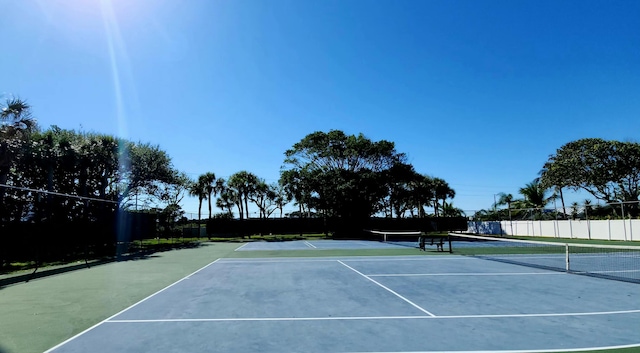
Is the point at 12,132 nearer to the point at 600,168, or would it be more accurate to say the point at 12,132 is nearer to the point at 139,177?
the point at 139,177

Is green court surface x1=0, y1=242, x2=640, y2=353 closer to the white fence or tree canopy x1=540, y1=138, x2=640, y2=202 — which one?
the white fence

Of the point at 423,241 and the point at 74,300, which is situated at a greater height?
the point at 423,241

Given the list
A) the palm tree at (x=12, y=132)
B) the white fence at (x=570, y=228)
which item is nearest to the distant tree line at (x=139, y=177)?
the palm tree at (x=12, y=132)

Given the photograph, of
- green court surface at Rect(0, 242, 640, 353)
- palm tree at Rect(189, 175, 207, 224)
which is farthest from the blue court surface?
palm tree at Rect(189, 175, 207, 224)

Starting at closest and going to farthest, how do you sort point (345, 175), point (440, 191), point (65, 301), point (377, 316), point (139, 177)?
point (377, 316) → point (65, 301) → point (139, 177) → point (345, 175) → point (440, 191)

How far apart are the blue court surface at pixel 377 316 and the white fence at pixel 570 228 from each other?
20958 mm

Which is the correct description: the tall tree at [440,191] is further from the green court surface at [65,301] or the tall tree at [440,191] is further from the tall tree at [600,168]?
the green court surface at [65,301]

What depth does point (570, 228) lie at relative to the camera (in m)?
32.6

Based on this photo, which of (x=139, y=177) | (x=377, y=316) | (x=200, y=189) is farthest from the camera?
(x=200, y=189)

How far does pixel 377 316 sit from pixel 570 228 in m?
33.0

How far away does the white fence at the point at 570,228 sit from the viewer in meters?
26.9

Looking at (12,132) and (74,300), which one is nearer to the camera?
(74,300)

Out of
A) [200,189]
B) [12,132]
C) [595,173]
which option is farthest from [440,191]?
[12,132]

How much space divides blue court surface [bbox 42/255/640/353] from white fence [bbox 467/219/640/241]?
2096 centimetres
